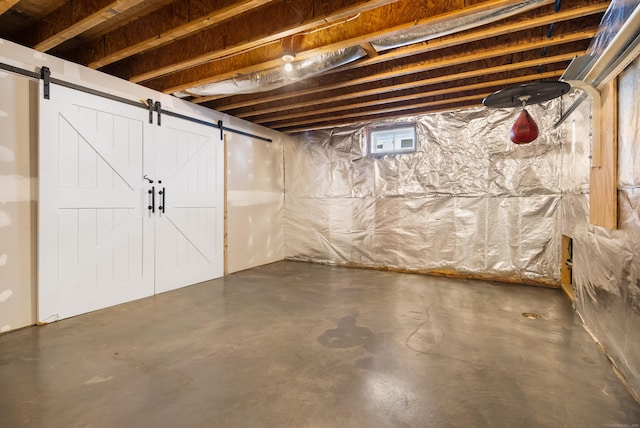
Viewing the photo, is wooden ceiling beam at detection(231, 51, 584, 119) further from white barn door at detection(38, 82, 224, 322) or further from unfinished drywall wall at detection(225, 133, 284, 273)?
white barn door at detection(38, 82, 224, 322)

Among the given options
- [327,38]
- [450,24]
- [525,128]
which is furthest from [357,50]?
[525,128]

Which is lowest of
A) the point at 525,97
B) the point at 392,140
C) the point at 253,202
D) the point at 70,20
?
the point at 253,202

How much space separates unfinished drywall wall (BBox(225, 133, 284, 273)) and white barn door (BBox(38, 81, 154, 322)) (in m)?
1.30

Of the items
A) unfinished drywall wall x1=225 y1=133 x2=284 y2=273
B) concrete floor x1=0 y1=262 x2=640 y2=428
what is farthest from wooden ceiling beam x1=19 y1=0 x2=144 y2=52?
concrete floor x1=0 y1=262 x2=640 y2=428

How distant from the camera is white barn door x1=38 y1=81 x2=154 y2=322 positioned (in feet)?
8.70

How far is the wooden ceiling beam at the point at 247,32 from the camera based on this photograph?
2064 mm

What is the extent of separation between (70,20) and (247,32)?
1.25 metres

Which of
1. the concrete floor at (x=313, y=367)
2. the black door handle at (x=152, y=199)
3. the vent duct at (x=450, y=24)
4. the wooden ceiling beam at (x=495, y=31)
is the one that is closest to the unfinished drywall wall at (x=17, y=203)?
the concrete floor at (x=313, y=367)

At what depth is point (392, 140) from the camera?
189 inches

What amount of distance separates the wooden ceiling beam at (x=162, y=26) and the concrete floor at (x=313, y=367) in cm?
230

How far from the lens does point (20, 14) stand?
242 cm

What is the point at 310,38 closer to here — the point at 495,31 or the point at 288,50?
Answer: the point at 288,50

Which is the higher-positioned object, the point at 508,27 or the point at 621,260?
the point at 508,27

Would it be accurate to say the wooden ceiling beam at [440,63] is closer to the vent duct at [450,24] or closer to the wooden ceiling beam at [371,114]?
the vent duct at [450,24]
